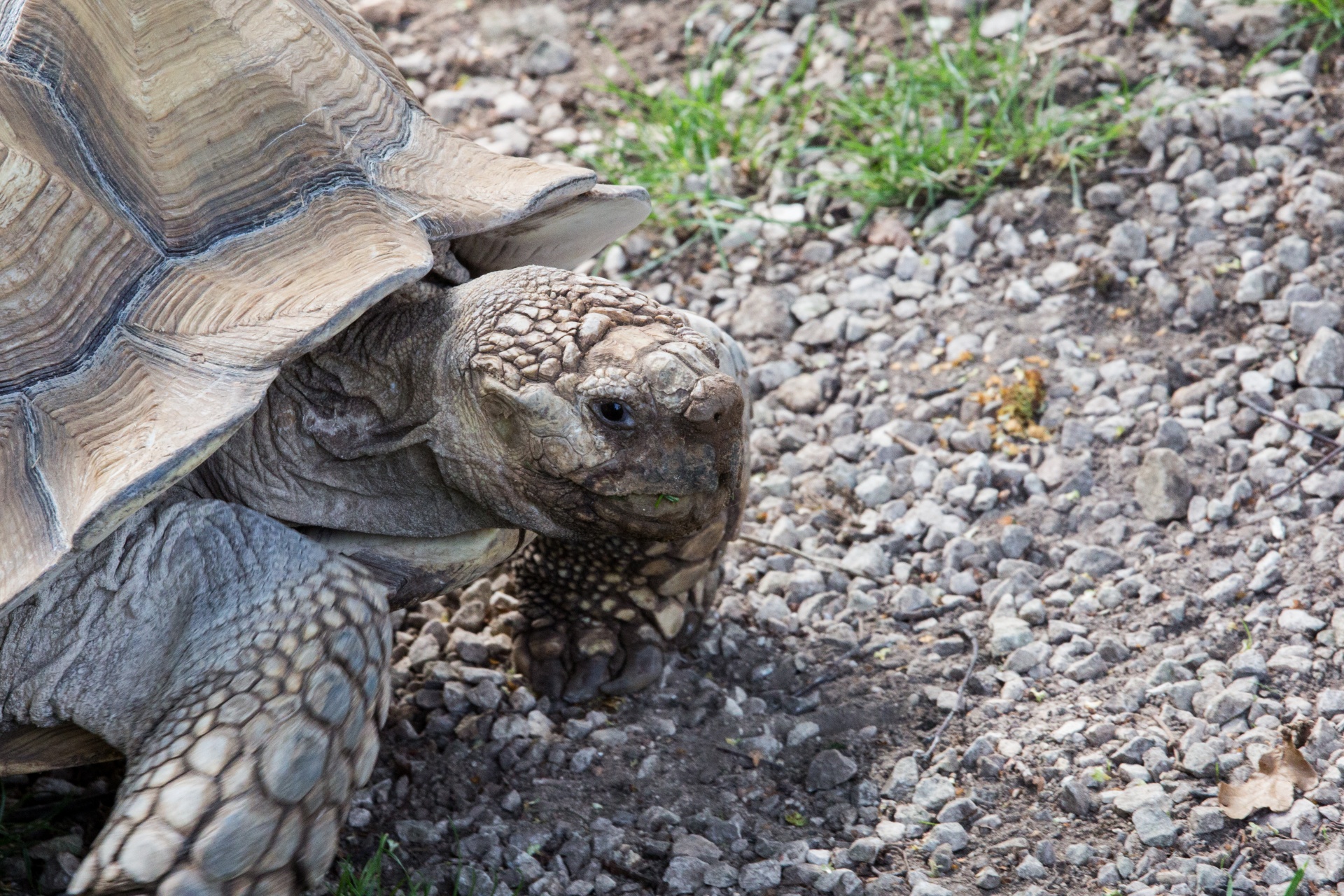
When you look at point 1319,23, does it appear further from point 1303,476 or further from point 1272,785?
point 1272,785

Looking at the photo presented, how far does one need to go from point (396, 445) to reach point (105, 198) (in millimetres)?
677

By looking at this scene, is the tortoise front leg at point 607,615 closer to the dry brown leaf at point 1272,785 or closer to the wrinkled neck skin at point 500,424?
the wrinkled neck skin at point 500,424

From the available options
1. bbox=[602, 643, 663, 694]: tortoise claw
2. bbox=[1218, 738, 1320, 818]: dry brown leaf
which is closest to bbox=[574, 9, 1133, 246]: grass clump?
bbox=[602, 643, 663, 694]: tortoise claw

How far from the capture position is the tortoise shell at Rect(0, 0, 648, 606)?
6.83 feet

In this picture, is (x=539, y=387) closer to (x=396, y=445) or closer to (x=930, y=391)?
(x=396, y=445)

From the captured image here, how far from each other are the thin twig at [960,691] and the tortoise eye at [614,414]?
94 cm

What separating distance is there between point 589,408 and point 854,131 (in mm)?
→ 2452

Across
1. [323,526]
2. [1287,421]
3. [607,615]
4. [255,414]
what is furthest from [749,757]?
[1287,421]

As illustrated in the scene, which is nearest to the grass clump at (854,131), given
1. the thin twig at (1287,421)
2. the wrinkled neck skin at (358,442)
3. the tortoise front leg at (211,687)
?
the thin twig at (1287,421)

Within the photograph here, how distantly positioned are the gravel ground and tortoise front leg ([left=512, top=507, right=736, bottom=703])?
7cm

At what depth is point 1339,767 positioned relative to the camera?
2.30 m

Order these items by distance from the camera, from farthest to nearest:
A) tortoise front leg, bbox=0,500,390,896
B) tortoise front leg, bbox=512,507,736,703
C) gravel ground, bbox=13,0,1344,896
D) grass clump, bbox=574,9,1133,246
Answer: grass clump, bbox=574,9,1133,246 → tortoise front leg, bbox=512,507,736,703 → gravel ground, bbox=13,0,1344,896 → tortoise front leg, bbox=0,500,390,896

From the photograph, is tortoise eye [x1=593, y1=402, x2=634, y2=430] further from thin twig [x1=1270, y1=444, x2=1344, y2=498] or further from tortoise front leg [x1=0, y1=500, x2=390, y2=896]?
thin twig [x1=1270, y1=444, x2=1344, y2=498]

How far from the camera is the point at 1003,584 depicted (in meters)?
2.94
